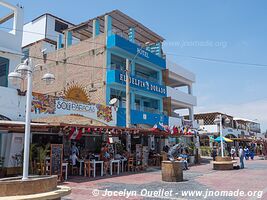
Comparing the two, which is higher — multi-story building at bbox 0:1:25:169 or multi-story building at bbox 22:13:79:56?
multi-story building at bbox 22:13:79:56

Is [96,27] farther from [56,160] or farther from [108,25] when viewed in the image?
[56,160]

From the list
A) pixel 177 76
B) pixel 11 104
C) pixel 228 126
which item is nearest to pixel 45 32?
pixel 177 76

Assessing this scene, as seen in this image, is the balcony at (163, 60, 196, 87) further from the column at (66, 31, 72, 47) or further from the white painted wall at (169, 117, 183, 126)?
the column at (66, 31, 72, 47)

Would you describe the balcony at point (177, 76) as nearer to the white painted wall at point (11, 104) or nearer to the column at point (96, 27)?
the column at point (96, 27)

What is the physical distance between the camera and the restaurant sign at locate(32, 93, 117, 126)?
15570 mm

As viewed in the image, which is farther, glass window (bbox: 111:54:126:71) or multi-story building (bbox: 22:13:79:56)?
multi-story building (bbox: 22:13:79:56)

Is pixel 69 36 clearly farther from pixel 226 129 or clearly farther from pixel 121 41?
pixel 226 129

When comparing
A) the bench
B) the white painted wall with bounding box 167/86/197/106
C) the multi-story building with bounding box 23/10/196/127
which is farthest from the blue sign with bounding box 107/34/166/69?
the bench

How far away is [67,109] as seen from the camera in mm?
17391

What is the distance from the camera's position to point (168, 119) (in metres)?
27.7

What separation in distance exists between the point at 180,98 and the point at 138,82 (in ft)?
25.1

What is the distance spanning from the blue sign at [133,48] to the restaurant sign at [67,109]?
488cm

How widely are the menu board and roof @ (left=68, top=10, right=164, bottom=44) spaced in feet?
46.3

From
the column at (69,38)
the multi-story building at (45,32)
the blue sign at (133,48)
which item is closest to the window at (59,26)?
the multi-story building at (45,32)
